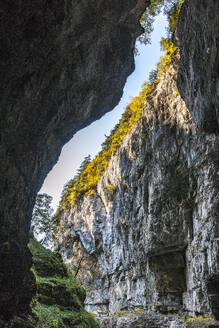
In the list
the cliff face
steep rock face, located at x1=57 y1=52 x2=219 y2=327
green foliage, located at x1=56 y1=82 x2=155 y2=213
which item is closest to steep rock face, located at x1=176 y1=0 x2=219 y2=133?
the cliff face

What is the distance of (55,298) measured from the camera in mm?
9523

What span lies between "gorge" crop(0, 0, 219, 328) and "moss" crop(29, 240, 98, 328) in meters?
1.09

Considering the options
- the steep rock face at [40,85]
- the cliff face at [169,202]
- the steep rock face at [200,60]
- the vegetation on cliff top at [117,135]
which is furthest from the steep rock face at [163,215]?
the steep rock face at [40,85]

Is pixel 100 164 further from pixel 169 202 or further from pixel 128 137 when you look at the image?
pixel 169 202

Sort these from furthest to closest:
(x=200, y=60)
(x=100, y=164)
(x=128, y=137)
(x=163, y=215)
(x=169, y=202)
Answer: (x=100, y=164) → (x=128, y=137) → (x=163, y=215) → (x=169, y=202) → (x=200, y=60)

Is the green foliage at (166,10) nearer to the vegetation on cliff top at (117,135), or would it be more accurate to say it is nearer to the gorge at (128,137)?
the vegetation on cliff top at (117,135)

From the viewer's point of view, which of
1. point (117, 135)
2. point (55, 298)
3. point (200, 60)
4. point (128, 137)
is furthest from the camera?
point (117, 135)

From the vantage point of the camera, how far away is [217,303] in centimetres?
997

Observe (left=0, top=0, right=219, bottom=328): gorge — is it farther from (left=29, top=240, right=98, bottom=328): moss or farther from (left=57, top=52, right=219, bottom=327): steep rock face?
(left=29, top=240, right=98, bottom=328): moss

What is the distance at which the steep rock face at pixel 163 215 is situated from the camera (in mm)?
11008

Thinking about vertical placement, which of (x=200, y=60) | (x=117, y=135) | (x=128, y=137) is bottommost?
(x=200, y=60)

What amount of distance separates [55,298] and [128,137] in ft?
44.0

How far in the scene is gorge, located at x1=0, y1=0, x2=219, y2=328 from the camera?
21.3 ft

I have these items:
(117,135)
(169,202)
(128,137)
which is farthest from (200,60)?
(117,135)
